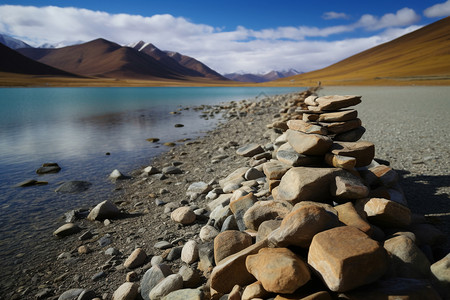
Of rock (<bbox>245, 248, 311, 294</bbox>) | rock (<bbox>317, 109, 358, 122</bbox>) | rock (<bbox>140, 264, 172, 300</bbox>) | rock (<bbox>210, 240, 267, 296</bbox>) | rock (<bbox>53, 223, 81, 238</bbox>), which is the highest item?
rock (<bbox>317, 109, 358, 122</bbox>)

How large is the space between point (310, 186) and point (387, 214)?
3.00 feet

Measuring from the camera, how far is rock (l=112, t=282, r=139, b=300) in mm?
3240

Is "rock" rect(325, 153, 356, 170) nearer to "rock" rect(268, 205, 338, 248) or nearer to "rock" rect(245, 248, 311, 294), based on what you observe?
"rock" rect(268, 205, 338, 248)

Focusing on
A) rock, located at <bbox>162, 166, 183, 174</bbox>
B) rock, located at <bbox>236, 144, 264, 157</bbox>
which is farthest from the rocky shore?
rock, located at <bbox>236, 144, 264, 157</bbox>

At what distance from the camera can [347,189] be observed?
3.39 meters

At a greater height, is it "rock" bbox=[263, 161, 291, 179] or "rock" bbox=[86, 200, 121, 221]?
"rock" bbox=[263, 161, 291, 179]

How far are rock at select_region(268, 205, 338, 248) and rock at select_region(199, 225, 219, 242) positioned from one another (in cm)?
159

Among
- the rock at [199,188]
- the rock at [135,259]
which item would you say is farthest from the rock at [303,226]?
the rock at [199,188]

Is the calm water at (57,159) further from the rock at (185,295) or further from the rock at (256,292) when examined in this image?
the rock at (256,292)

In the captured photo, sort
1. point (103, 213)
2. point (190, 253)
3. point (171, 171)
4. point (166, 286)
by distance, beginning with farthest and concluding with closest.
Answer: point (171, 171)
point (103, 213)
point (190, 253)
point (166, 286)

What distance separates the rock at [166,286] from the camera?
10.1 ft

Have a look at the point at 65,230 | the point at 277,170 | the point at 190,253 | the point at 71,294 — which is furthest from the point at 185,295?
the point at 65,230

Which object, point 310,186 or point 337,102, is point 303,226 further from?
point 337,102

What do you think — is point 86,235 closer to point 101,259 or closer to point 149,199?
point 101,259
